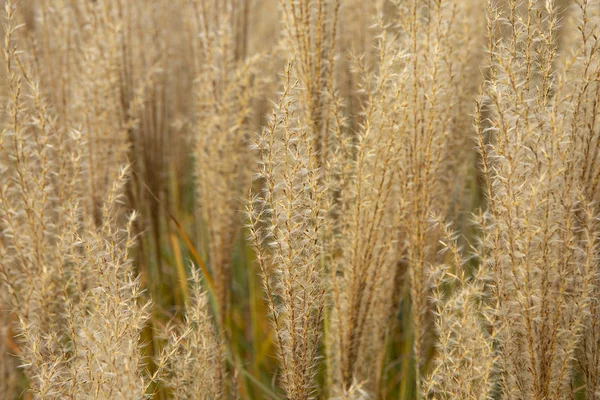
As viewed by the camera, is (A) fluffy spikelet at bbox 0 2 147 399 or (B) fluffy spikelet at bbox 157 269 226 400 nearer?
(A) fluffy spikelet at bbox 0 2 147 399

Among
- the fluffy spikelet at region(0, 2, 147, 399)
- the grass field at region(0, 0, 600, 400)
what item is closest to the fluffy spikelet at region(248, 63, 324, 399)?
the grass field at region(0, 0, 600, 400)

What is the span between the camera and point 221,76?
2.12 m

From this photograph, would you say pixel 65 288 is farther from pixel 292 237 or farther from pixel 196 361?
pixel 292 237

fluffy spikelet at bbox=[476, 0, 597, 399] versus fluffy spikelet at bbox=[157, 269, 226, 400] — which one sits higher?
fluffy spikelet at bbox=[476, 0, 597, 399]

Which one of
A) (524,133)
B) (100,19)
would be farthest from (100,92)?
(524,133)

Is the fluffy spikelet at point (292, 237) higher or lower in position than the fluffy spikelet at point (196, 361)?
higher

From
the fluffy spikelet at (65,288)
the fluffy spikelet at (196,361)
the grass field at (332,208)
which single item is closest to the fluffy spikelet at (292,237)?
the grass field at (332,208)

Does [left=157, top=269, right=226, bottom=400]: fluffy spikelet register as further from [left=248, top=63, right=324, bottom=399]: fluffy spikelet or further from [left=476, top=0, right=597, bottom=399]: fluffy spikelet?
[left=476, top=0, right=597, bottom=399]: fluffy spikelet

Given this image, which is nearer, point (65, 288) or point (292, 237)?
point (292, 237)

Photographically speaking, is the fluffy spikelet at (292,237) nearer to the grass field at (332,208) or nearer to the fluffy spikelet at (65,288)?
the grass field at (332,208)

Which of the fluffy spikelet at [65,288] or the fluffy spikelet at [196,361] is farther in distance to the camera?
the fluffy spikelet at [196,361]

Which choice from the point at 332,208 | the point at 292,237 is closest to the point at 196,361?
the point at 292,237

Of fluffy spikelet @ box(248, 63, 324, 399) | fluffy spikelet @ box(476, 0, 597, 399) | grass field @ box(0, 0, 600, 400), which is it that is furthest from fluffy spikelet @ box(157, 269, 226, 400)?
fluffy spikelet @ box(476, 0, 597, 399)

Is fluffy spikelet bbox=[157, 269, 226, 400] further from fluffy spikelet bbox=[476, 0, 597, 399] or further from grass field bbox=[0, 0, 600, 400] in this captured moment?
fluffy spikelet bbox=[476, 0, 597, 399]
